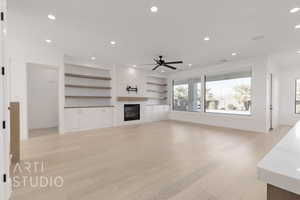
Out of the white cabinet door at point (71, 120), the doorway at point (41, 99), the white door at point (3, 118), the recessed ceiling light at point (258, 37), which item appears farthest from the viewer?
the doorway at point (41, 99)

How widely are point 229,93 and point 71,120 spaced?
6.93 m

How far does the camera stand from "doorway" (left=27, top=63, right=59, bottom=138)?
6.14 m

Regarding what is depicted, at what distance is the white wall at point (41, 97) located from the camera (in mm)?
6150

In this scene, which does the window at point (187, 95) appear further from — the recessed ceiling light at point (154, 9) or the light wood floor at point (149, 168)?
the recessed ceiling light at point (154, 9)

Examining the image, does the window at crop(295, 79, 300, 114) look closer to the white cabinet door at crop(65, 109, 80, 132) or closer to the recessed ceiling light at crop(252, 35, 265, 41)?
the recessed ceiling light at crop(252, 35, 265, 41)

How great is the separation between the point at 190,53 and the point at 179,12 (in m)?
2.72

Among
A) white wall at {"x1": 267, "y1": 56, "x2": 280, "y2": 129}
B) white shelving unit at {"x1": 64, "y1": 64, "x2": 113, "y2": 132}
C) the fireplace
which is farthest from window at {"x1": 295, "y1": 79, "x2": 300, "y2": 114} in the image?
white shelving unit at {"x1": 64, "y1": 64, "x2": 113, "y2": 132}

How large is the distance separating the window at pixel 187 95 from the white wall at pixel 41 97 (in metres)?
6.55

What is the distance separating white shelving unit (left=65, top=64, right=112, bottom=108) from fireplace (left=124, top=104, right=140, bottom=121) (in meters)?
0.92

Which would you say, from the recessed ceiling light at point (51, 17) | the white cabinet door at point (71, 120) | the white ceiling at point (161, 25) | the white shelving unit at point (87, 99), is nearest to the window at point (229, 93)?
the white ceiling at point (161, 25)

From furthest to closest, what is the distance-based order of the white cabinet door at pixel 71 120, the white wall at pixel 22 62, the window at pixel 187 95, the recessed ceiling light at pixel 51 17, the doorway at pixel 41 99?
the window at pixel 187 95 → the doorway at pixel 41 99 → the white cabinet door at pixel 71 120 → the white wall at pixel 22 62 → the recessed ceiling light at pixel 51 17

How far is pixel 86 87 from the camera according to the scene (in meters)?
6.50

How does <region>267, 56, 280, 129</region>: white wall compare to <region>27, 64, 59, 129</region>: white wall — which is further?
<region>27, 64, 59, 129</region>: white wall

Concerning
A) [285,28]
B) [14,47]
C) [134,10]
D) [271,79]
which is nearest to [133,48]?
[134,10]
